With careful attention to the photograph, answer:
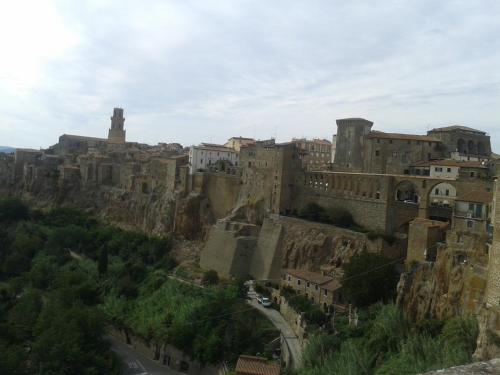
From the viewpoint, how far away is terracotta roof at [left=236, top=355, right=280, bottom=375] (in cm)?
2197

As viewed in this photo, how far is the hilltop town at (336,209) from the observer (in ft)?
67.9

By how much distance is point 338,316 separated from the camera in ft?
81.6

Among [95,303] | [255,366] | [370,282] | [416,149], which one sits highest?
[416,149]

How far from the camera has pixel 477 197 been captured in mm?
23781

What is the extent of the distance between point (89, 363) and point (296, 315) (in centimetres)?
1068

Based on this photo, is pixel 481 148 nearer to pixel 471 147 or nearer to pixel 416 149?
pixel 471 147

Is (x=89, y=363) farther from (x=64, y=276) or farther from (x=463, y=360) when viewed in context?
(x=463, y=360)

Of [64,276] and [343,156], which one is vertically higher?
[343,156]

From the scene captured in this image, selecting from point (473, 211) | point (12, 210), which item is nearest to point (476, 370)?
point (473, 211)

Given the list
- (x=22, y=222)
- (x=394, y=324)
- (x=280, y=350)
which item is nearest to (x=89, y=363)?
(x=280, y=350)

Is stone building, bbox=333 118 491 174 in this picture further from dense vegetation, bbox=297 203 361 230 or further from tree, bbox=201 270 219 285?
tree, bbox=201 270 219 285

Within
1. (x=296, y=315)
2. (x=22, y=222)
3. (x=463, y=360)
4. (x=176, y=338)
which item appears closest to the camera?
(x=463, y=360)

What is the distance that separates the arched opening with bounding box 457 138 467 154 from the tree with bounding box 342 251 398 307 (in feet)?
61.4

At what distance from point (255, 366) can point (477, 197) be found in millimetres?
13132
